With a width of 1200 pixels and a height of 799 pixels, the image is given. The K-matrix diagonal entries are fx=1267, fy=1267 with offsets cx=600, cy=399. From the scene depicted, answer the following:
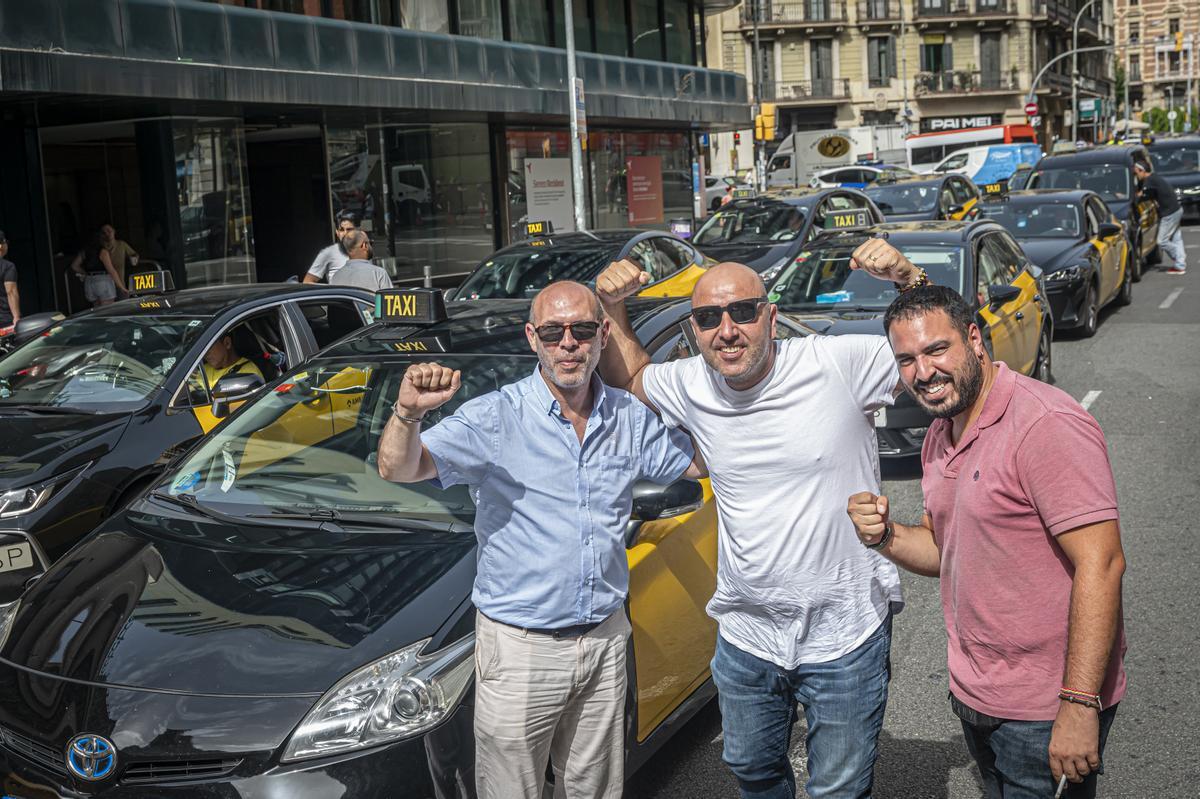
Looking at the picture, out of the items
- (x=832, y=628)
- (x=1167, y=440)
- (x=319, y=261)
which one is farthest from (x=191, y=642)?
(x=319, y=261)

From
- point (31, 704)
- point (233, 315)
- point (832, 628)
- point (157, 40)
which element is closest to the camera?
point (832, 628)

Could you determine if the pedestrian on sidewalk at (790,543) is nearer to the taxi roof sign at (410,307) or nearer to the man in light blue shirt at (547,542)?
the man in light blue shirt at (547,542)

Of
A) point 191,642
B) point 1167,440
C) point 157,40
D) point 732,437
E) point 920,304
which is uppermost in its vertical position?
point 157,40

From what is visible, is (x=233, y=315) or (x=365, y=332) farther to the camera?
(x=233, y=315)

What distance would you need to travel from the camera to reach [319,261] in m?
11.9

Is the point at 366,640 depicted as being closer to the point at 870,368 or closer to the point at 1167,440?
the point at 870,368

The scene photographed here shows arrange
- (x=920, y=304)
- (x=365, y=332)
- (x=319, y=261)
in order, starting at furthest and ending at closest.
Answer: (x=319, y=261), (x=365, y=332), (x=920, y=304)

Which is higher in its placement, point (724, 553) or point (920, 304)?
point (920, 304)

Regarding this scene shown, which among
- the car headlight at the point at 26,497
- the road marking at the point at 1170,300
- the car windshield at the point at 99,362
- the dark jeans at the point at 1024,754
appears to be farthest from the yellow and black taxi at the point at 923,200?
the dark jeans at the point at 1024,754

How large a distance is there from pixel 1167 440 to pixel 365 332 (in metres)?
6.60

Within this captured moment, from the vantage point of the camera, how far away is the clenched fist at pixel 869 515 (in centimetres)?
298

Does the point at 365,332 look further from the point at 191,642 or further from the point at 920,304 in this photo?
the point at 920,304

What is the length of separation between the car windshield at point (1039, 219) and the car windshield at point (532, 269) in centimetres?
625

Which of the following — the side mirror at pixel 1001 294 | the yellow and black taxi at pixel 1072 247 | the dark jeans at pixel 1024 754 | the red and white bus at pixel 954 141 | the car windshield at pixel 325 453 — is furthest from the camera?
the red and white bus at pixel 954 141
